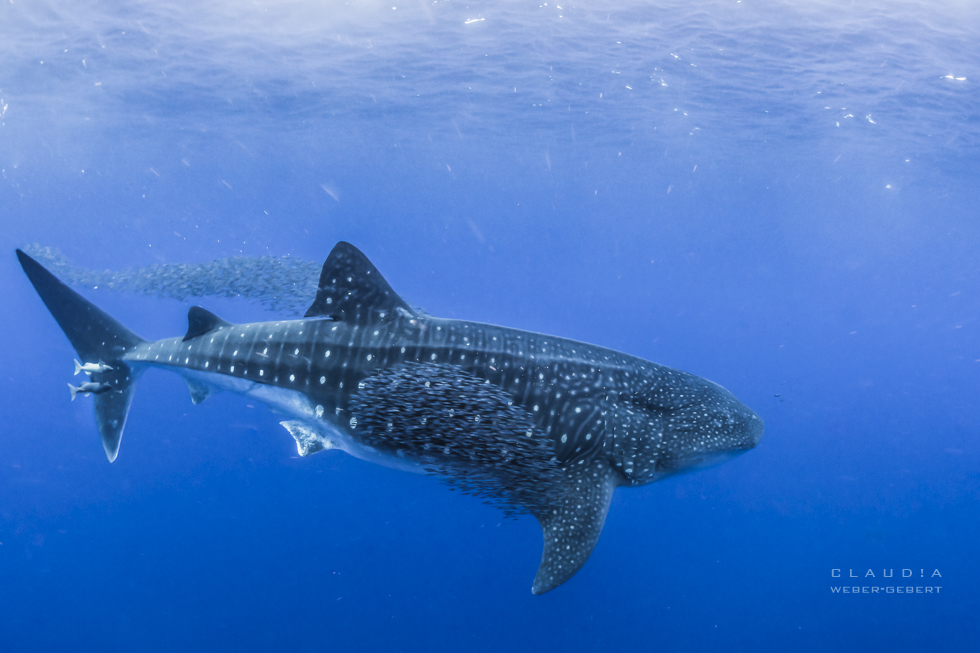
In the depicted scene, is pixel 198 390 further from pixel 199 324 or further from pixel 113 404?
pixel 113 404

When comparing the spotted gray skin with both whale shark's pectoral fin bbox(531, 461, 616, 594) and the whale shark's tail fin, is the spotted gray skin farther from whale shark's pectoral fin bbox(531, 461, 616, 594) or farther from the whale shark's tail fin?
the whale shark's tail fin

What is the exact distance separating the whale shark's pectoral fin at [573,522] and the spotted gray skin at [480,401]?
13mm

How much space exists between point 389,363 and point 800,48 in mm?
18622

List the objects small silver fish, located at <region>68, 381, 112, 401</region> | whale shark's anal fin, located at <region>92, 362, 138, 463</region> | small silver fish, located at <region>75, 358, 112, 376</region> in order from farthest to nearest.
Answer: whale shark's anal fin, located at <region>92, 362, 138, 463</region>
small silver fish, located at <region>75, 358, 112, 376</region>
small silver fish, located at <region>68, 381, 112, 401</region>

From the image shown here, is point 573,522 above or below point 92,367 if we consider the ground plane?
below

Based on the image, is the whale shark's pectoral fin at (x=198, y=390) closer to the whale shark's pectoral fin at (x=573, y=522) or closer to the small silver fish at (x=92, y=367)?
the small silver fish at (x=92, y=367)

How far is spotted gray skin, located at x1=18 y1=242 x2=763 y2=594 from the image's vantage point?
516 cm

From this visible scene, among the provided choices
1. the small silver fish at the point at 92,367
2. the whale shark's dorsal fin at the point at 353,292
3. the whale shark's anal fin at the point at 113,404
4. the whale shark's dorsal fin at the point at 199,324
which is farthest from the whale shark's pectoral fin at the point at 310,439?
the small silver fish at the point at 92,367

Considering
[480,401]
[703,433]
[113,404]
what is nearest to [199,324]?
[113,404]

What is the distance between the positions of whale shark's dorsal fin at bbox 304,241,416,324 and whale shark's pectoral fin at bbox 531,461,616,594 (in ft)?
8.58

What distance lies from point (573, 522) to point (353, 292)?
11.0 ft

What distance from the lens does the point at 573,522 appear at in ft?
16.8

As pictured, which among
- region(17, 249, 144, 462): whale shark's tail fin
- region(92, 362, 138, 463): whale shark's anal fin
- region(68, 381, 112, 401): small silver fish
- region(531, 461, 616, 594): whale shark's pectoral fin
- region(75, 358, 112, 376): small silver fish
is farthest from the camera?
region(92, 362, 138, 463): whale shark's anal fin

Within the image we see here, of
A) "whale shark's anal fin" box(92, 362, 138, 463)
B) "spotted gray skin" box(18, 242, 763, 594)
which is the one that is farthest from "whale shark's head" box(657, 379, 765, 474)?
"whale shark's anal fin" box(92, 362, 138, 463)
